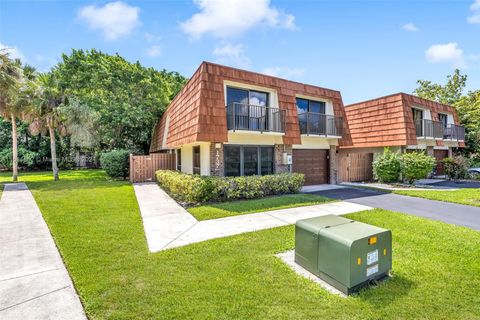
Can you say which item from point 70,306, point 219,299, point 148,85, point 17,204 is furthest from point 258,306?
point 148,85

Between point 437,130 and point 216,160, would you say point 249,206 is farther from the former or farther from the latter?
point 437,130

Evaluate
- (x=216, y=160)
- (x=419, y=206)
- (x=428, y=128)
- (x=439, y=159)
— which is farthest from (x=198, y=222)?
(x=439, y=159)

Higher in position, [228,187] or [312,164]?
[312,164]

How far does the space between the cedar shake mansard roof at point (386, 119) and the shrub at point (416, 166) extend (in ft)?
5.64

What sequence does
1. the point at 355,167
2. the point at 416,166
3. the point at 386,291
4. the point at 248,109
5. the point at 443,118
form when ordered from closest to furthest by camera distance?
the point at 386,291 < the point at 248,109 < the point at 416,166 < the point at 355,167 < the point at 443,118

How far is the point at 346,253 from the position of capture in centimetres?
328

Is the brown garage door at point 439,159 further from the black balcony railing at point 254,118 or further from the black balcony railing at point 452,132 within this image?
the black balcony railing at point 254,118

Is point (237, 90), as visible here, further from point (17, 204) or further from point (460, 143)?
point (460, 143)

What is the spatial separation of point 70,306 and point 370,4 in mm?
11794

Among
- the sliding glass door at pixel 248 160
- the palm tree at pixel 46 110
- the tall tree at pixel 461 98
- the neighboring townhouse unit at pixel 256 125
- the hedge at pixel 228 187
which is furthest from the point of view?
the tall tree at pixel 461 98

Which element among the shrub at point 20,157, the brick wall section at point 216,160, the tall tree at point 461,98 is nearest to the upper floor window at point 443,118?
the tall tree at point 461,98

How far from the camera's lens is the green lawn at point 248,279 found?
3.00 meters

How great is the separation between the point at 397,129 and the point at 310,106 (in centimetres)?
601

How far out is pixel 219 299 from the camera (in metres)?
3.22
